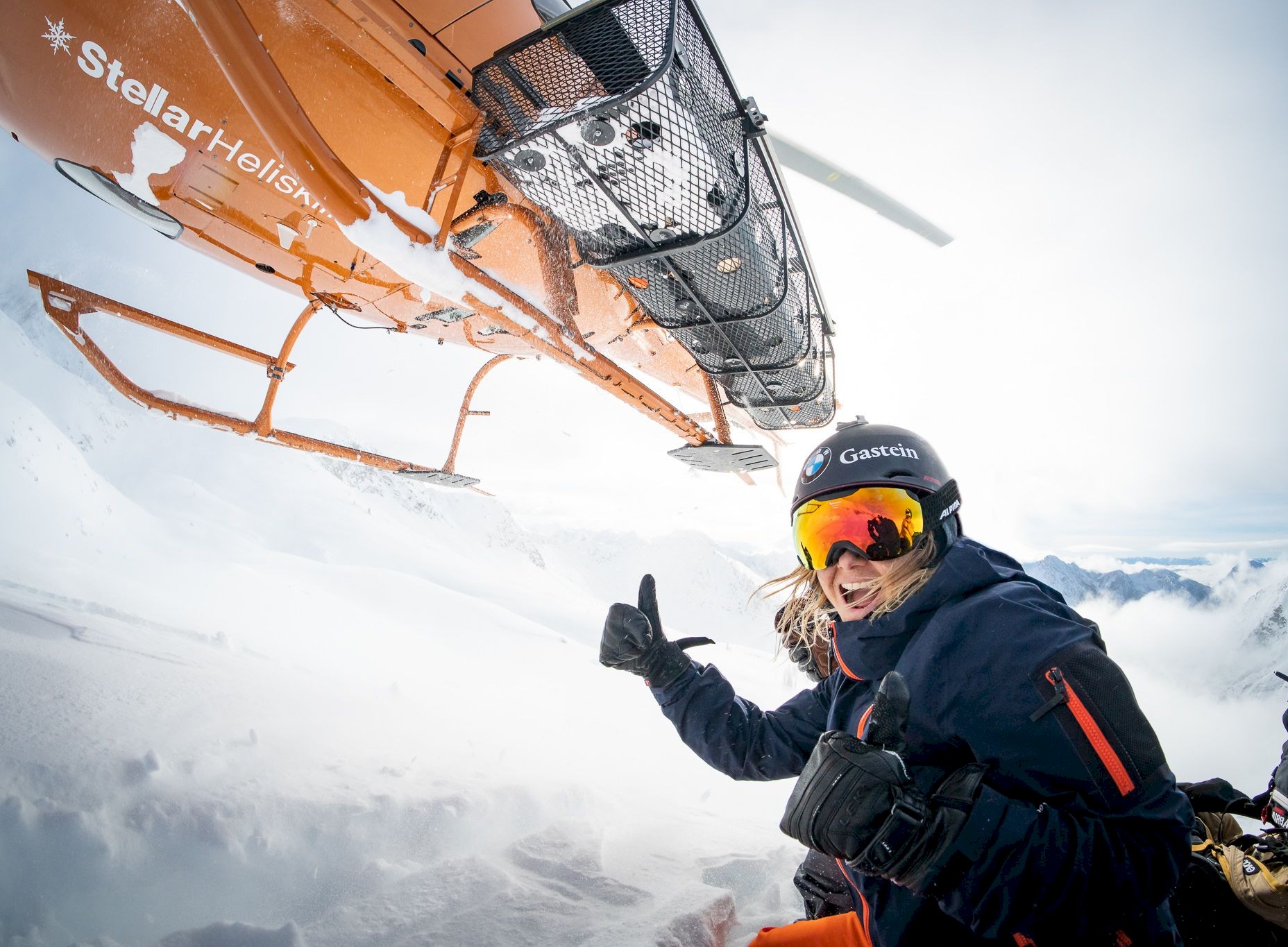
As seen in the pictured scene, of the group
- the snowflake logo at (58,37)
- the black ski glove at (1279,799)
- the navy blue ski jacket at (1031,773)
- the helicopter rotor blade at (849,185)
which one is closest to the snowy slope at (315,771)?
the navy blue ski jacket at (1031,773)

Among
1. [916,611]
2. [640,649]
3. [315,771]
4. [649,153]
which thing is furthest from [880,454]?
[315,771]

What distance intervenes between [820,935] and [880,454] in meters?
1.40

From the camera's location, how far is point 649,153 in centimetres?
177

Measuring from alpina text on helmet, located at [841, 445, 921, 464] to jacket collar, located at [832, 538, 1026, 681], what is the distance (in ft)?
0.99

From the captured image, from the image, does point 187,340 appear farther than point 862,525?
Yes

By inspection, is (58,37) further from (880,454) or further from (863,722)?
(863,722)

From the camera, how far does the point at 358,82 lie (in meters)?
2.04

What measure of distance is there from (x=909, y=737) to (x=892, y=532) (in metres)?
0.46

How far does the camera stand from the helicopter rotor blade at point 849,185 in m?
3.89

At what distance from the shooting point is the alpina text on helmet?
4.51ft

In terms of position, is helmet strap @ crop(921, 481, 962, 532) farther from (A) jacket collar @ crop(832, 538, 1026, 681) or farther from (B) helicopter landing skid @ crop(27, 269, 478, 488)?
(B) helicopter landing skid @ crop(27, 269, 478, 488)

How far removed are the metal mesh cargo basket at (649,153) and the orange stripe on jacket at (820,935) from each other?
7.49 feet

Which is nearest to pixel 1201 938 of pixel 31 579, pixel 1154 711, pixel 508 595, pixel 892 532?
pixel 892 532

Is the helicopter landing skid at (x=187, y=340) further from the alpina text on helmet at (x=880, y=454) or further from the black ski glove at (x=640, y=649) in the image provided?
the alpina text on helmet at (x=880, y=454)
